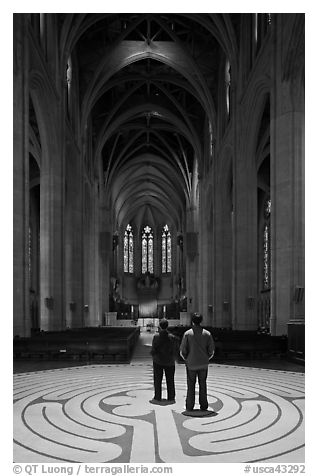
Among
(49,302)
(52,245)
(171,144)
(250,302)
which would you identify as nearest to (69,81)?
(52,245)

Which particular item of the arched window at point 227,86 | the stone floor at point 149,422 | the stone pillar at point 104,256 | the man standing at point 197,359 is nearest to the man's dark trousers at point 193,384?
the man standing at point 197,359

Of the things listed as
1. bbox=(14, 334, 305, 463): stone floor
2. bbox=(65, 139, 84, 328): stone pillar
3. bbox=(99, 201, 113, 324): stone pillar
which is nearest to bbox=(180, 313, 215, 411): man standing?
bbox=(14, 334, 305, 463): stone floor

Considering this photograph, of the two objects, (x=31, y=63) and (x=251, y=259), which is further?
(x=251, y=259)

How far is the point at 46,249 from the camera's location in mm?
23062

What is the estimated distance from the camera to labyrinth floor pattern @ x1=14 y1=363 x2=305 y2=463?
5.43m

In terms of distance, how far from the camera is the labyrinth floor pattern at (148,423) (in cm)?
543

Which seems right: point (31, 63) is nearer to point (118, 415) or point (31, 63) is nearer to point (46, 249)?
point (46, 249)

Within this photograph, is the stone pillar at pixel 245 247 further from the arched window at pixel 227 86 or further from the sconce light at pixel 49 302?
the sconce light at pixel 49 302

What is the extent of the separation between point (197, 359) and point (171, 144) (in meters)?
41.1

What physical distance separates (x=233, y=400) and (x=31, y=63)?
1597cm

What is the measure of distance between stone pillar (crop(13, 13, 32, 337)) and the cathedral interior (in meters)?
0.05

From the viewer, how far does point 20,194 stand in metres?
16.6

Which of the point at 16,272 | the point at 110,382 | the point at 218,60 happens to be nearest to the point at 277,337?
the point at 110,382
